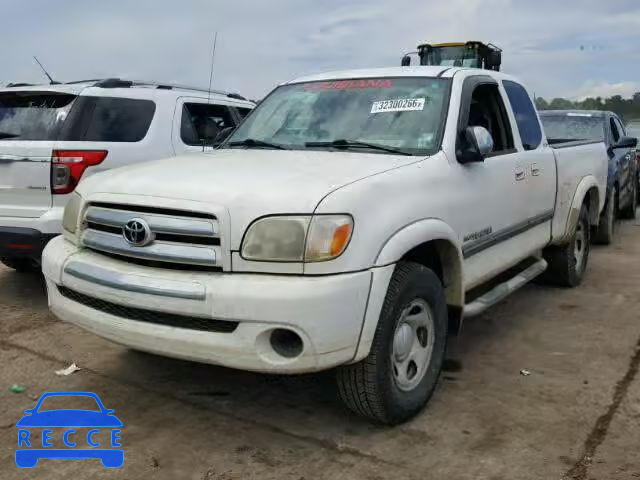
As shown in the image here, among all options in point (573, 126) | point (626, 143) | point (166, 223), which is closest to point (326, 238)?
point (166, 223)

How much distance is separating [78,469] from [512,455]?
6.43ft

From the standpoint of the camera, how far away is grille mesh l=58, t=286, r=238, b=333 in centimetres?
291

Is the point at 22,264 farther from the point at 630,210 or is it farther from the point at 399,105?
the point at 630,210

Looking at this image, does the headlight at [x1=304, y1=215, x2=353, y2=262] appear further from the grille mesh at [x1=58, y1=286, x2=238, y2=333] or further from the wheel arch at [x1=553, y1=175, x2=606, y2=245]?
the wheel arch at [x1=553, y1=175, x2=606, y2=245]

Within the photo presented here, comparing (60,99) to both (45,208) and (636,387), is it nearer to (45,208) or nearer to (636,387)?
(45,208)

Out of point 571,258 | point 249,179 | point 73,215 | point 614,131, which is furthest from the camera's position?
point 614,131

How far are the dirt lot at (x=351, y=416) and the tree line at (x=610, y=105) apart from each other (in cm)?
649

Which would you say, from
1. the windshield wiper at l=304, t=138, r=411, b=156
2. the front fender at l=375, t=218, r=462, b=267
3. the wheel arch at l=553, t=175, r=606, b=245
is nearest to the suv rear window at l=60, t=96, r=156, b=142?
the windshield wiper at l=304, t=138, r=411, b=156

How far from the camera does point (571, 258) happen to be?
606 centimetres

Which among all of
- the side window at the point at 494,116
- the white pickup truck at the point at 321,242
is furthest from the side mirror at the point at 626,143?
the white pickup truck at the point at 321,242

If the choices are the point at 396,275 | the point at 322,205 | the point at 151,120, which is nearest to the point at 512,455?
the point at 396,275

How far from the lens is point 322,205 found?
287 centimetres

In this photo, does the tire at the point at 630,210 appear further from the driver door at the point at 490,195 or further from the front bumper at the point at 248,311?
the front bumper at the point at 248,311

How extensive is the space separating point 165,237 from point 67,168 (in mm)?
2484
